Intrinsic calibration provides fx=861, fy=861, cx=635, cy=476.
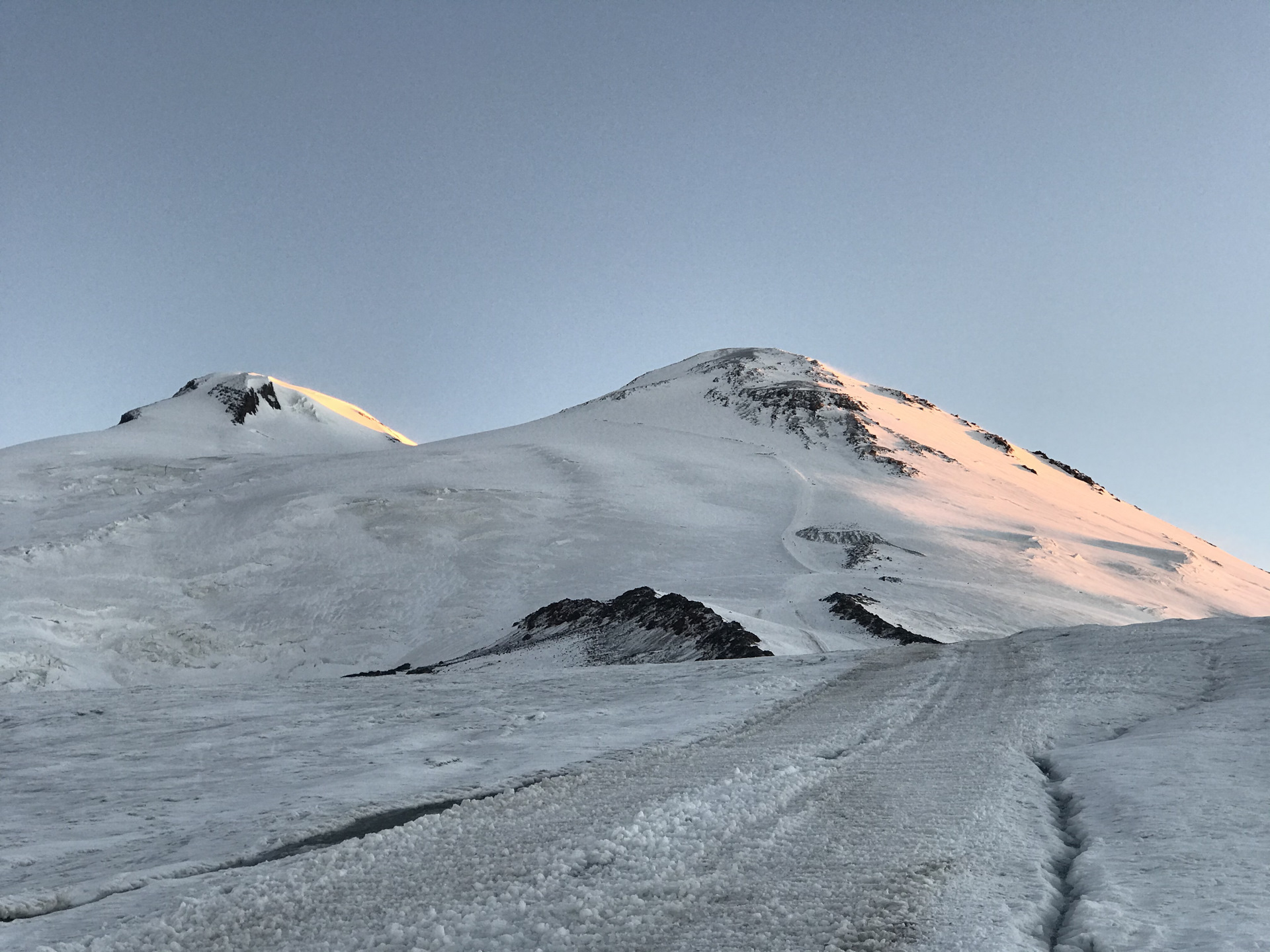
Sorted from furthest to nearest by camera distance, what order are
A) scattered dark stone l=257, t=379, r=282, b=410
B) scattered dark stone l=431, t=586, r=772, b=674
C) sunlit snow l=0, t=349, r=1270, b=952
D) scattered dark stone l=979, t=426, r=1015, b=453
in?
1. scattered dark stone l=257, t=379, r=282, b=410
2. scattered dark stone l=979, t=426, r=1015, b=453
3. scattered dark stone l=431, t=586, r=772, b=674
4. sunlit snow l=0, t=349, r=1270, b=952

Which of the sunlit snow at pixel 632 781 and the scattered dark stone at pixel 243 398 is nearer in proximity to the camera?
the sunlit snow at pixel 632 781

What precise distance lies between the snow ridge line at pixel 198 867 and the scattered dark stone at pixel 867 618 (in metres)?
18.2

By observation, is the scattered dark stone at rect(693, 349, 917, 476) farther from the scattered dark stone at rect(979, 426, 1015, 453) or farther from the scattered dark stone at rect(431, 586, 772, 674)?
the scattered dark stone at rect(431, 586, 772, 674)

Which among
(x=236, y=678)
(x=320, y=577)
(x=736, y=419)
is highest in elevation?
(x=736, y=419)

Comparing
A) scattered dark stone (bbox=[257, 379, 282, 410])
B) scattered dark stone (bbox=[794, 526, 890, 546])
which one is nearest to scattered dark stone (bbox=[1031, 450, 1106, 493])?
scattered dark stone (bbox=[794, 526, 890, 546])

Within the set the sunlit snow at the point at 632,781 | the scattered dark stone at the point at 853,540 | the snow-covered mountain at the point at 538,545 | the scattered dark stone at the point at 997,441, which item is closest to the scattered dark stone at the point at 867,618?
the snow-covered mountain at the point at 538,545

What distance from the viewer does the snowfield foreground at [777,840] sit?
3402 millimetres

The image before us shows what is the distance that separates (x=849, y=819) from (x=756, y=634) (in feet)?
45.5

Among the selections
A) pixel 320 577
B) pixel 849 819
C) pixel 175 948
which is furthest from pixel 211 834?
Result: pixel 320 577

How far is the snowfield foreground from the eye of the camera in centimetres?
340

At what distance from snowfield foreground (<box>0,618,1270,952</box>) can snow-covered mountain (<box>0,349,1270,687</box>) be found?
37.2ft

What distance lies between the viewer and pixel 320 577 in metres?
33.9

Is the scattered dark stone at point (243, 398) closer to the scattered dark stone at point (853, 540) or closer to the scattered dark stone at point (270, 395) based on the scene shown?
the scattered dark stone at point (270, 395)

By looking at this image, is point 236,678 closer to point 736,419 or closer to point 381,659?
point 381,659
